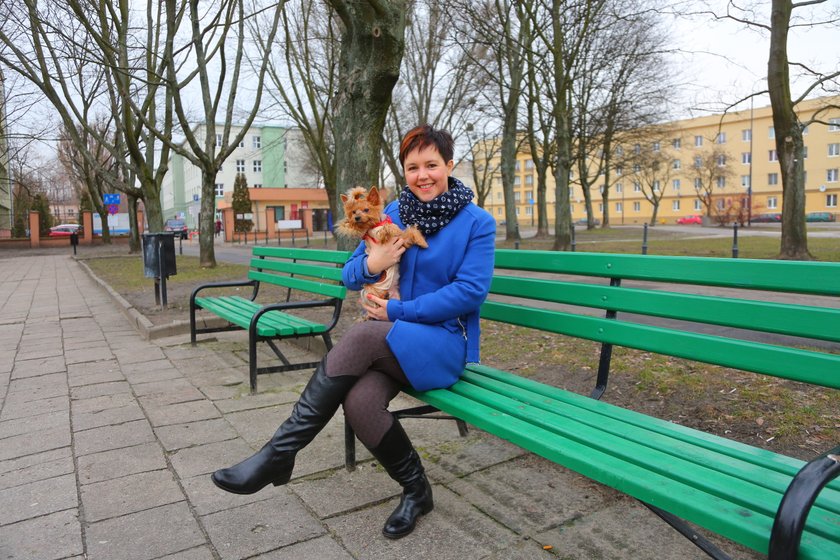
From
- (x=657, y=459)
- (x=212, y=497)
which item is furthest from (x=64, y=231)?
(x=657, y=459)

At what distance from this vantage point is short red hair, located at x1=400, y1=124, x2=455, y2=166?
109 inches

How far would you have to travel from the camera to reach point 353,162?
7527 mm

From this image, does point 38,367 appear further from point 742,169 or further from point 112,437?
point 742,169

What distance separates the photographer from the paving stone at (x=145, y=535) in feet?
7.72

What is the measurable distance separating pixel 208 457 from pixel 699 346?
251 centimetres

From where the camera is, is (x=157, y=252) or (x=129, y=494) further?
(x=157, y=252)

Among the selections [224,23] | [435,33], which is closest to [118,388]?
[224,23]

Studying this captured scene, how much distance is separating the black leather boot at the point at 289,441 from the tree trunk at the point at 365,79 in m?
5.34

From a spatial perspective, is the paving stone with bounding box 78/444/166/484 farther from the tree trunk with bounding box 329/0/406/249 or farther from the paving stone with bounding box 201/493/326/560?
the tree trunk with bounding box 329/0/406/249

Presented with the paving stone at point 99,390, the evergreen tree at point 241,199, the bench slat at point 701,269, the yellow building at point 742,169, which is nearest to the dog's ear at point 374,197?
the bench slat at point 701,269

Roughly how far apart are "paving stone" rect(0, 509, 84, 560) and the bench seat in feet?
5.03

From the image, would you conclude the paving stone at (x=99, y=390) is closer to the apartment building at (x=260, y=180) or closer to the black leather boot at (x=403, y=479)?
the black leather boot at (x=403, y=479)

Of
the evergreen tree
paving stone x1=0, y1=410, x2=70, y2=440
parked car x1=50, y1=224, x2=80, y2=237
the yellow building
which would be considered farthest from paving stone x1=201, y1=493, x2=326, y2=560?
the yellow building

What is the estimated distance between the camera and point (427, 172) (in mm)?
2781
